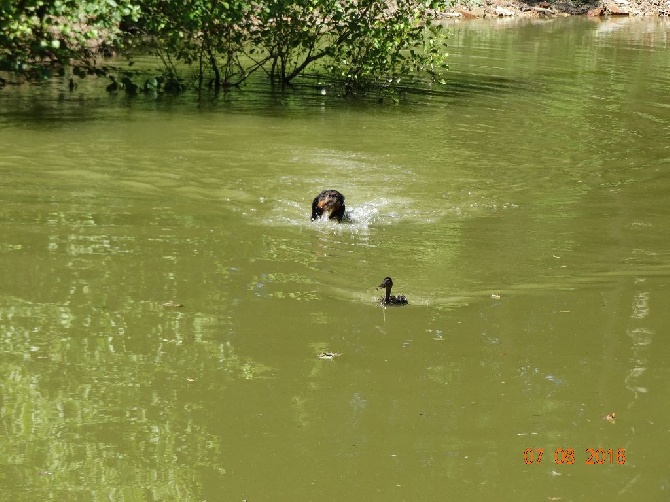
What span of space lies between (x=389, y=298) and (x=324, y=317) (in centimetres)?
55

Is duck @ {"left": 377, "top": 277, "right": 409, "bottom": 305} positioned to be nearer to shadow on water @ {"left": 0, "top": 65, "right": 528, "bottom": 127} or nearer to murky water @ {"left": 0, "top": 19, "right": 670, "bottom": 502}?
murky water @ {"left": 0, "top": 19, "right": 670, "bottom": 502}

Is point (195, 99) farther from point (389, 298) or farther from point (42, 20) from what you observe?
point (389, 298)

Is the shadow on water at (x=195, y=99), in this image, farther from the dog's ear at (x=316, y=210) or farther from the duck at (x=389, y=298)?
the duck at (x=389, y=298)

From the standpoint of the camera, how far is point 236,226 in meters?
9.96

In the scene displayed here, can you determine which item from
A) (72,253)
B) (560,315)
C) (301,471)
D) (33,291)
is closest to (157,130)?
(72,253)

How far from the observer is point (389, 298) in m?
7.46

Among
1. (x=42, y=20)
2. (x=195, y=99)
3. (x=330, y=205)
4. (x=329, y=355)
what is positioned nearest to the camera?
(x=329, y=355)

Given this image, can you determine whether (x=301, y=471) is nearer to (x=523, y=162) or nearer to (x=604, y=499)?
(x=604, y=499)

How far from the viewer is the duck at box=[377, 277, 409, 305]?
734 cm

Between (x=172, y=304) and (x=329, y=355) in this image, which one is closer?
(x=329, y=355)

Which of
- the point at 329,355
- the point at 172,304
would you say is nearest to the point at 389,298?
the point at 329,355
